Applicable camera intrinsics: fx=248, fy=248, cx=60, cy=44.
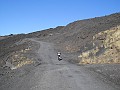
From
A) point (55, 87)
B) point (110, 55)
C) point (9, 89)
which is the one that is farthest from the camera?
point (110, 55)

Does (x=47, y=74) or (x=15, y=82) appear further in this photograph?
(x=47, y=74)

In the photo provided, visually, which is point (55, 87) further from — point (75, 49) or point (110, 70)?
point (75, 49)

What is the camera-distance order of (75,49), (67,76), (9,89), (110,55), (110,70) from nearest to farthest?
(9,89), (67,76), (110,70), (110,55), (75,49)

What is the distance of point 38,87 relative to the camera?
17.7 meters

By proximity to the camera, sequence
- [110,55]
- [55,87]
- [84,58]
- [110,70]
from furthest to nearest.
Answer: [84,58] < [110,55] < [110,70] < [55,87]

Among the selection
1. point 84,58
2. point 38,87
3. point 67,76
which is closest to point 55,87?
point 38,87

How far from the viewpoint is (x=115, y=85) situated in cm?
1842

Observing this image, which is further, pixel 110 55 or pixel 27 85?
pixel 110 55

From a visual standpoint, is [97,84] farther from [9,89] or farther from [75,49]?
[75,49]

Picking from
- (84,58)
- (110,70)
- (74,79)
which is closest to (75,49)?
(84,58)

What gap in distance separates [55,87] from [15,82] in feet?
15.8

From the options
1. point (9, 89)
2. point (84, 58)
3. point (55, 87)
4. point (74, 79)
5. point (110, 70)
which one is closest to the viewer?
point (55, 87)

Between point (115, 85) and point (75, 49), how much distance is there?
1113 inches

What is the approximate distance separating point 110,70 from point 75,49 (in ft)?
74.0
